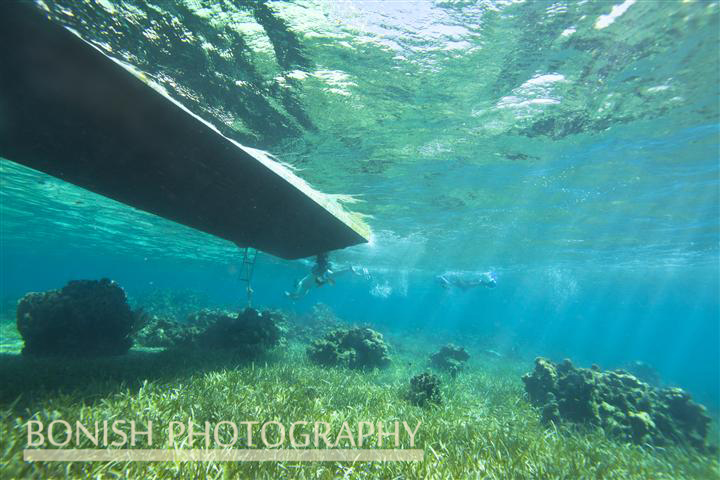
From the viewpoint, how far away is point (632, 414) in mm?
8250

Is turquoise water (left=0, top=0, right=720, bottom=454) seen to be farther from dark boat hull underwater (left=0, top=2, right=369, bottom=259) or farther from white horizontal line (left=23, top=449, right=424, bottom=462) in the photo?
white horizontal line (left=23, top=449, right=424, bottom=462)

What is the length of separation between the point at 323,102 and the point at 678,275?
50894 millimetres

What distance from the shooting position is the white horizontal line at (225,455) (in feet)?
11.6

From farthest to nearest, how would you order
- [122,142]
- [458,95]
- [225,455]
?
[458,95] → [122,142] → [225,455]

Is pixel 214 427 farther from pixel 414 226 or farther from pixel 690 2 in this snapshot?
pixel 414 226

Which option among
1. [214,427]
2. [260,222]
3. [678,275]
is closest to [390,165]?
[260,222]

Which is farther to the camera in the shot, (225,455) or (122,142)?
(122,142)

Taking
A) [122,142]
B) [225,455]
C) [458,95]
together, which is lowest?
[225,455]

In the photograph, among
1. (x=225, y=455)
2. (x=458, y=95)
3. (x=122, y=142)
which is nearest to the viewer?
(x=225, y=455)

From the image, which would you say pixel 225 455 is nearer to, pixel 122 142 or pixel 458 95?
pixel 122 142

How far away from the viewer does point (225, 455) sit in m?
4.02

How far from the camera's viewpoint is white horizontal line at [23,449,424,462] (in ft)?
11.6

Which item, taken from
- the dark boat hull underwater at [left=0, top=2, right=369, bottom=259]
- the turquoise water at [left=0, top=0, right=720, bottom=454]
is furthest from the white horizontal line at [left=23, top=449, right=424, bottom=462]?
the turquoise water at [left=0, top=0, right=720, bottom=454]

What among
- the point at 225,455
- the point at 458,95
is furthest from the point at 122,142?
the point at 458,95
